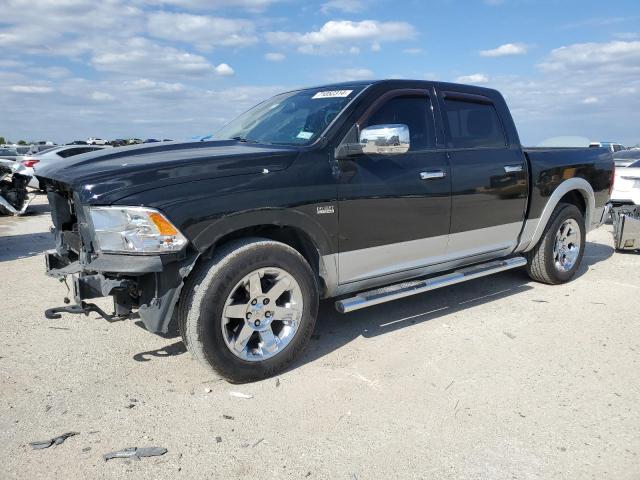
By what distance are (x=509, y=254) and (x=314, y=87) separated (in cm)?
259

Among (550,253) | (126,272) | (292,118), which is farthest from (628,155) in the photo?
(126,272)

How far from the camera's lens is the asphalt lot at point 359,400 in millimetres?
2684

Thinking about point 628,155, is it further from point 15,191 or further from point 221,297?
point 15,191

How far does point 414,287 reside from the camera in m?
4.25

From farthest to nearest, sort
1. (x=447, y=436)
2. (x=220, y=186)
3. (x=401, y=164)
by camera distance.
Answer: (x=401, y=164), (x=220, y=186), (x=447, y=436)

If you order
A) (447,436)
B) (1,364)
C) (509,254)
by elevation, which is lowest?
(447,436)

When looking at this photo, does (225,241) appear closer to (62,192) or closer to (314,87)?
(62,192)

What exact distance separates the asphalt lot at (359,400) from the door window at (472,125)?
5.18 feet

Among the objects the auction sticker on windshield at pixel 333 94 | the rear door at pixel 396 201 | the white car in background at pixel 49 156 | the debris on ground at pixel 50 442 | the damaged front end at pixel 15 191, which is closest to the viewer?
the debris on ground at pixel 50 442

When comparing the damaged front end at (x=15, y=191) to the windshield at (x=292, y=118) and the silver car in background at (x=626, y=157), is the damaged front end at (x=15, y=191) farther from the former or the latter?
the silver car in background at (x=626, y=157)

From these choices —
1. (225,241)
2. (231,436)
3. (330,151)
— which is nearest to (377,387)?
(231,436)

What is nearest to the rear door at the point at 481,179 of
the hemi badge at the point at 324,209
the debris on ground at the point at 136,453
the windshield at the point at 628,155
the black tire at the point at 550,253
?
the black tire at the point at 550,253

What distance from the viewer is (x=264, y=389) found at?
3.45 metres

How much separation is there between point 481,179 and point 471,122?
0.59m
